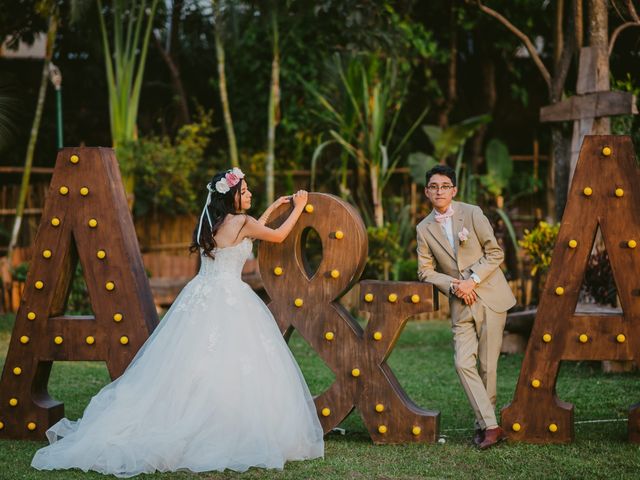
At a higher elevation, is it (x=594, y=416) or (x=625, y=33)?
(x=625, y=33)

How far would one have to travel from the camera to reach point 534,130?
56.2 ft

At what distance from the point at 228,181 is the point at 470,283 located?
162cm

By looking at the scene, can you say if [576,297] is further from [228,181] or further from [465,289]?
[228,181]

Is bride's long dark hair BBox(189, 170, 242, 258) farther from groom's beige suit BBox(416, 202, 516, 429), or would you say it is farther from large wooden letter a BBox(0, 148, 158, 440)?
groom's beige suit BBox(416, 202, 516, 429)

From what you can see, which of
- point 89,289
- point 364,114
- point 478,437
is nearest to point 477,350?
point 478,437

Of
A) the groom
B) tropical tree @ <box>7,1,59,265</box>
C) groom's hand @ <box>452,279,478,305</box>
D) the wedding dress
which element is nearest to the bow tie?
the groom

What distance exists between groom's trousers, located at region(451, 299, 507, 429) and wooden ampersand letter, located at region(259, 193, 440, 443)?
24cm

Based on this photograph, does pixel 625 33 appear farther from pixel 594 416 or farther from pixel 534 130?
pixel 594 416

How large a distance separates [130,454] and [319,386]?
308cm

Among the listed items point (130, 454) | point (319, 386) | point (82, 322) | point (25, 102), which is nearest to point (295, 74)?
point (25, 102)

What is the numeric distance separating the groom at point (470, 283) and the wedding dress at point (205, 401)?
100 cm

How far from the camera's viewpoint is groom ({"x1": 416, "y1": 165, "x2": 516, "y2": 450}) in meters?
5.52

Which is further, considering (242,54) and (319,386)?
(242,54)

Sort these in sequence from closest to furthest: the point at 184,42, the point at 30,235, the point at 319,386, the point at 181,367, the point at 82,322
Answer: the point at 181,367 < the point at 82,322 < the point at 319,386 < the point at 30,235 < the point at 184,42
